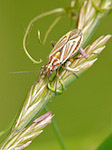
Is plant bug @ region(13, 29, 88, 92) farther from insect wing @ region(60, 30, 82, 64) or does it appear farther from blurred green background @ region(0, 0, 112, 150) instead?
blurred green background @ region(0, 0, 112, 150)

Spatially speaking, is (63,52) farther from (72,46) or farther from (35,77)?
(35,77)

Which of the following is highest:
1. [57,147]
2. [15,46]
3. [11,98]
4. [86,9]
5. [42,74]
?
[15,46]

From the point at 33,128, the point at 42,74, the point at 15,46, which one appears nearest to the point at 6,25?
the point at 15,46

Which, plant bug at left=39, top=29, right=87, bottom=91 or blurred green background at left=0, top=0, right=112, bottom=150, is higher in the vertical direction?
blurred green background at left=0, top=0, right=112, bottom=150

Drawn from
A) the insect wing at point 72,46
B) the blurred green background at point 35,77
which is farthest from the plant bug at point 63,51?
the blurred green background at point 35,77

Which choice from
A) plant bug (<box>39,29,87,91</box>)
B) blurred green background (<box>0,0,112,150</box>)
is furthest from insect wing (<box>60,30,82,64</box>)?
blurred green background (<box>0,0,112,150</box>)

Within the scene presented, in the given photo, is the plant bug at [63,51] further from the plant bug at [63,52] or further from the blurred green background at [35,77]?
the blurred green background at [35,77]

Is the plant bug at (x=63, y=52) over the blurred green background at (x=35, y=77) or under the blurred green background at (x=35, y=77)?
under

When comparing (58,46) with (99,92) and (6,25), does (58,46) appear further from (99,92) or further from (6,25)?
(6,25)
